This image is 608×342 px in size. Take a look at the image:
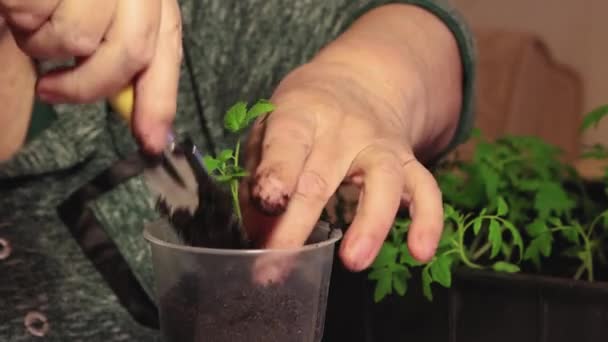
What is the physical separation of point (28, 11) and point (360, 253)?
220 millimetres

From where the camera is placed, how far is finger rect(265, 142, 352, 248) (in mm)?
465

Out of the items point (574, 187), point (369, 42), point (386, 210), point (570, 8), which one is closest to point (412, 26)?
point (369, 42)

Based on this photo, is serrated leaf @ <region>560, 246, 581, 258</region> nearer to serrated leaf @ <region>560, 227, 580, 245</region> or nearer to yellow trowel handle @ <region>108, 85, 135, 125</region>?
serrated leaf @ <region>560, 227, 580, 245</region>

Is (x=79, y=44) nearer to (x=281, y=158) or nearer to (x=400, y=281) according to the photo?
(x=281, y=158)

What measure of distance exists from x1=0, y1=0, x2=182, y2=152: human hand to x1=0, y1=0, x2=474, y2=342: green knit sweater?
11.3 inches

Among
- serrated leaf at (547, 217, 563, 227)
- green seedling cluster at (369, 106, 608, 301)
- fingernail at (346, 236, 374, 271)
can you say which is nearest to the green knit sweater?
green seedling cluster at (369, 106, 608, 301)

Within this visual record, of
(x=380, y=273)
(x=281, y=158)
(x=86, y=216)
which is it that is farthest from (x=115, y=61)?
(x=86, y=216)

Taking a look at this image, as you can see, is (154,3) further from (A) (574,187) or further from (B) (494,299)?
(A) (574,187)

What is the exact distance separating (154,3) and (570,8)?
2144 millimetres

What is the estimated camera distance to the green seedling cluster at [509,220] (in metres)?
0.54

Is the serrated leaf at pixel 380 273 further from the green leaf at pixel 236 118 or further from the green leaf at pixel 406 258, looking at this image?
the green leaf at pixel 236 118

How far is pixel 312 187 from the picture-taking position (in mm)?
488

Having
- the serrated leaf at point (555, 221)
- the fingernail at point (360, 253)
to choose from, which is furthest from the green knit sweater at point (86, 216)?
the fingernail at point (360, 253)

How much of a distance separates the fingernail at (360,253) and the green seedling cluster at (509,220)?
0.07 metres
